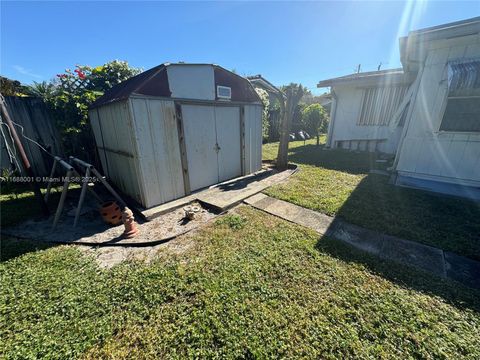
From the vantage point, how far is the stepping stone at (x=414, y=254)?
2719 millimetres

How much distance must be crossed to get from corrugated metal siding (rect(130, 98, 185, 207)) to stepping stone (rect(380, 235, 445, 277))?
4152 millimetres

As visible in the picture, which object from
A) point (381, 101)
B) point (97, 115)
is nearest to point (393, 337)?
point (97, 115)

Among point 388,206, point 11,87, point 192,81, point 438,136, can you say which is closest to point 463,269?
point 388,206

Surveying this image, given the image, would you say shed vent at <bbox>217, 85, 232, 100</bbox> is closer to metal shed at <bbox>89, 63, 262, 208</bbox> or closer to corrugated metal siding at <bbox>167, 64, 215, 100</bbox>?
metal shed at <bbox>89, 63, 262, 208</bbox>

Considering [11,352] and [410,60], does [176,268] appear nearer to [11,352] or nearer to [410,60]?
[11,352]

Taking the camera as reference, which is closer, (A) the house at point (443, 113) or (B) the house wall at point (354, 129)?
(A) the house at point (443, 113)

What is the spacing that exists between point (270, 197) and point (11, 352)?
4.35m

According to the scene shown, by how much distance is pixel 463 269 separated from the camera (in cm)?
266

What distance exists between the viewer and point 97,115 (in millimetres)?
5359

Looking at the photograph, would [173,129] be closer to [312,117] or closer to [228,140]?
[228,140]

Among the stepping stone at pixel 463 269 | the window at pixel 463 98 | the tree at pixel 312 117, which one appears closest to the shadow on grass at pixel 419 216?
the stepping stone at pixel 463 269

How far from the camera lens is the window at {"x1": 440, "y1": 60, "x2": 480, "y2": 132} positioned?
179 inches

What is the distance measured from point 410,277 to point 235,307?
225 cm

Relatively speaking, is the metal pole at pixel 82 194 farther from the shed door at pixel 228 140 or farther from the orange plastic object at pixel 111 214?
the shed door at pixel 228 140
